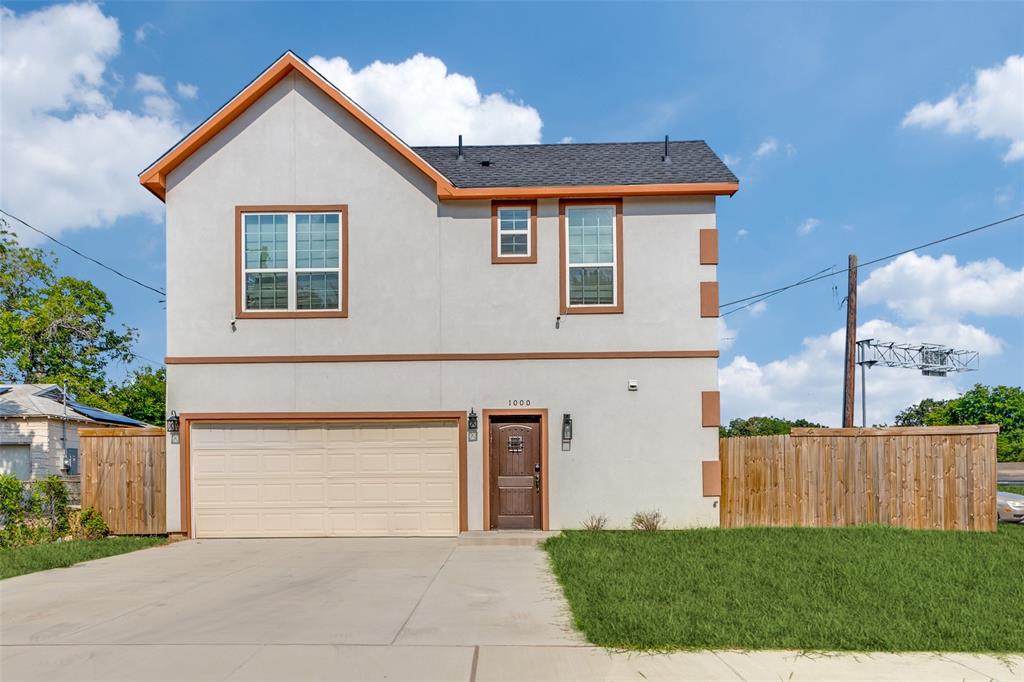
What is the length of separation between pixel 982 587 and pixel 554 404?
728 centimetres

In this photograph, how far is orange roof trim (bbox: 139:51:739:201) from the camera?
14234mm

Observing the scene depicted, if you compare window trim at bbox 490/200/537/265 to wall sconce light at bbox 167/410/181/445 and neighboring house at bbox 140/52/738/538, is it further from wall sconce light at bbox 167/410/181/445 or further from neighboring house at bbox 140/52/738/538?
wall sconce light at bbox 167/410/181/445

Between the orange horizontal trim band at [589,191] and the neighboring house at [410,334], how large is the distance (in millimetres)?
42

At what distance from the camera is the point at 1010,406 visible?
5078 cm

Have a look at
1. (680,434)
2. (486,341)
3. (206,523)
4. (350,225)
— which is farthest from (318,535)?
(680,434)

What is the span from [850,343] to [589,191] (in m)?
9.76

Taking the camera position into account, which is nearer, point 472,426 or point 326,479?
point 472,426

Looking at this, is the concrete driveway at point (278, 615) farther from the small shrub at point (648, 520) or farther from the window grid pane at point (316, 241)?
the window grid pane at point (316, 241)

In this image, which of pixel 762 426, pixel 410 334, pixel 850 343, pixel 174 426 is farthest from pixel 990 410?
pixel 174 426

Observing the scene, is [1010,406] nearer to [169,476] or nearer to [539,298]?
[539,298]

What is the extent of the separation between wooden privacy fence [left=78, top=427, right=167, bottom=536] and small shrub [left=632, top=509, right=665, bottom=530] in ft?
28.9

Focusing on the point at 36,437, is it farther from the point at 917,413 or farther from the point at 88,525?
the point at 917,413

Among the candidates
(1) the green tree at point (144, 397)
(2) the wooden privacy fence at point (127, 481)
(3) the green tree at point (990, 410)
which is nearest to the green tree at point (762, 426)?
(3) the green tree at point (990, 410)

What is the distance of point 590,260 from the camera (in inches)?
570
